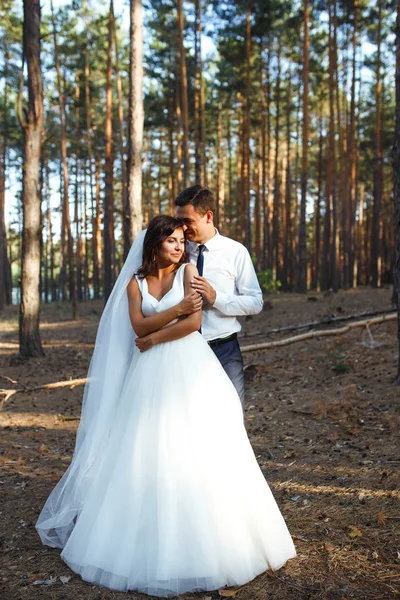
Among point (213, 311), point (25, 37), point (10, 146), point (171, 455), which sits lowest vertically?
point (171, 455)

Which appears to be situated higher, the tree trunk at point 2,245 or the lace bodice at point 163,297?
the tree trunk at point 2,245

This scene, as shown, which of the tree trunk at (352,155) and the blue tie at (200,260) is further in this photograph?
the tree trunk at (352,155)

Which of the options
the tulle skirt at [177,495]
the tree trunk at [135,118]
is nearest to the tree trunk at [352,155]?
the tree trunk at [135,118]

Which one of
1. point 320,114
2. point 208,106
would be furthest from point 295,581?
point 320,114

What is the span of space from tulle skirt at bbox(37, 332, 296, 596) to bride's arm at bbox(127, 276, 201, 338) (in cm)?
18

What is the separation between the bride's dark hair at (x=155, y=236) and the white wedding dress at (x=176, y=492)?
0.44 feet

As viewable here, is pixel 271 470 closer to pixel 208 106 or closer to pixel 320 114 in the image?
pixel 208 106

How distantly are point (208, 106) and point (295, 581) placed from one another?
23.9m

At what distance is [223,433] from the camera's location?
3383mm

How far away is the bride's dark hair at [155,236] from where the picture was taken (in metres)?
3.45

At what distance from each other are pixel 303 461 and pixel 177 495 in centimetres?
269

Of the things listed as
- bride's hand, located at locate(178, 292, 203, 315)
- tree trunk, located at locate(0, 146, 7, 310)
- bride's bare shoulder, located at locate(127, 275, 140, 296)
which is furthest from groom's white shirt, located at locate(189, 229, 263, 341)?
tree trunk, located at locate(0, 146, 7, 310)

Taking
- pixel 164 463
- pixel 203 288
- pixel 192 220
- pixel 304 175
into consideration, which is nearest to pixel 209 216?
pixel 192 220

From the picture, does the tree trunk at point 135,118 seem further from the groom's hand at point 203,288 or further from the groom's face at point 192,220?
the groom's hand at point 203,288
